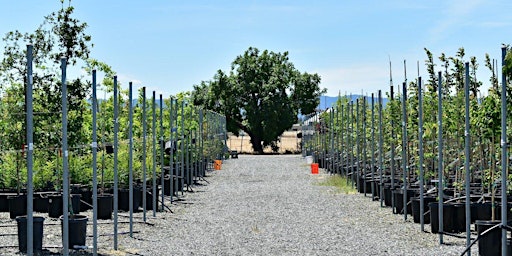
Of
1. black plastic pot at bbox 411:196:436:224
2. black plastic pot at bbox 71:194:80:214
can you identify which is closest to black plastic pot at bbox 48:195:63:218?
black plastic pot at bbox 71:194:80:214

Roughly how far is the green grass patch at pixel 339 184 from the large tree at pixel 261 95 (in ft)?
74.7

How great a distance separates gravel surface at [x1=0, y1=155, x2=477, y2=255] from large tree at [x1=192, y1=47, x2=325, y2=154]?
2759 centimetres

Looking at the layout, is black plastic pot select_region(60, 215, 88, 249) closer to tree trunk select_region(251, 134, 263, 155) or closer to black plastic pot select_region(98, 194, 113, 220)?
black plastic pot select_region(98, 194, 113, 220)

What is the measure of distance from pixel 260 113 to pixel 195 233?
34.6 m

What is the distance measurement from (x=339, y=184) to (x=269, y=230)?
30.5 ft

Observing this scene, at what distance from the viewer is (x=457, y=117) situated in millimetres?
13602

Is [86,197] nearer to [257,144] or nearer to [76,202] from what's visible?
[76,202]

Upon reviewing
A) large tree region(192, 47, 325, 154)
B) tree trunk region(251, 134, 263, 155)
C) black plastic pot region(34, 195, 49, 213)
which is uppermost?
large tree region(192, 47, 325, 154)

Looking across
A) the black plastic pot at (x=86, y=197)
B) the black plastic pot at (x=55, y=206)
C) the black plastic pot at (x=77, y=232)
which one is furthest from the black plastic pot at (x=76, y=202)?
the black plastic pot at (x=77, y=232)

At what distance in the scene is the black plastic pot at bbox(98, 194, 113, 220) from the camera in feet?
44.7

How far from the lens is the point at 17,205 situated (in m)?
13.8

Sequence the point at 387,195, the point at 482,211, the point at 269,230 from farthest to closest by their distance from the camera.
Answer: the point at 387,195
the point at 269,230
the point at 482,211

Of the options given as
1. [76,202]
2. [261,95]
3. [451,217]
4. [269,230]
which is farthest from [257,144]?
[451,217]

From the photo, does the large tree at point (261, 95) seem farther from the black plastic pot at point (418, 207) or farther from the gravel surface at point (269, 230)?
the black plastic pot at point (418, 207)
